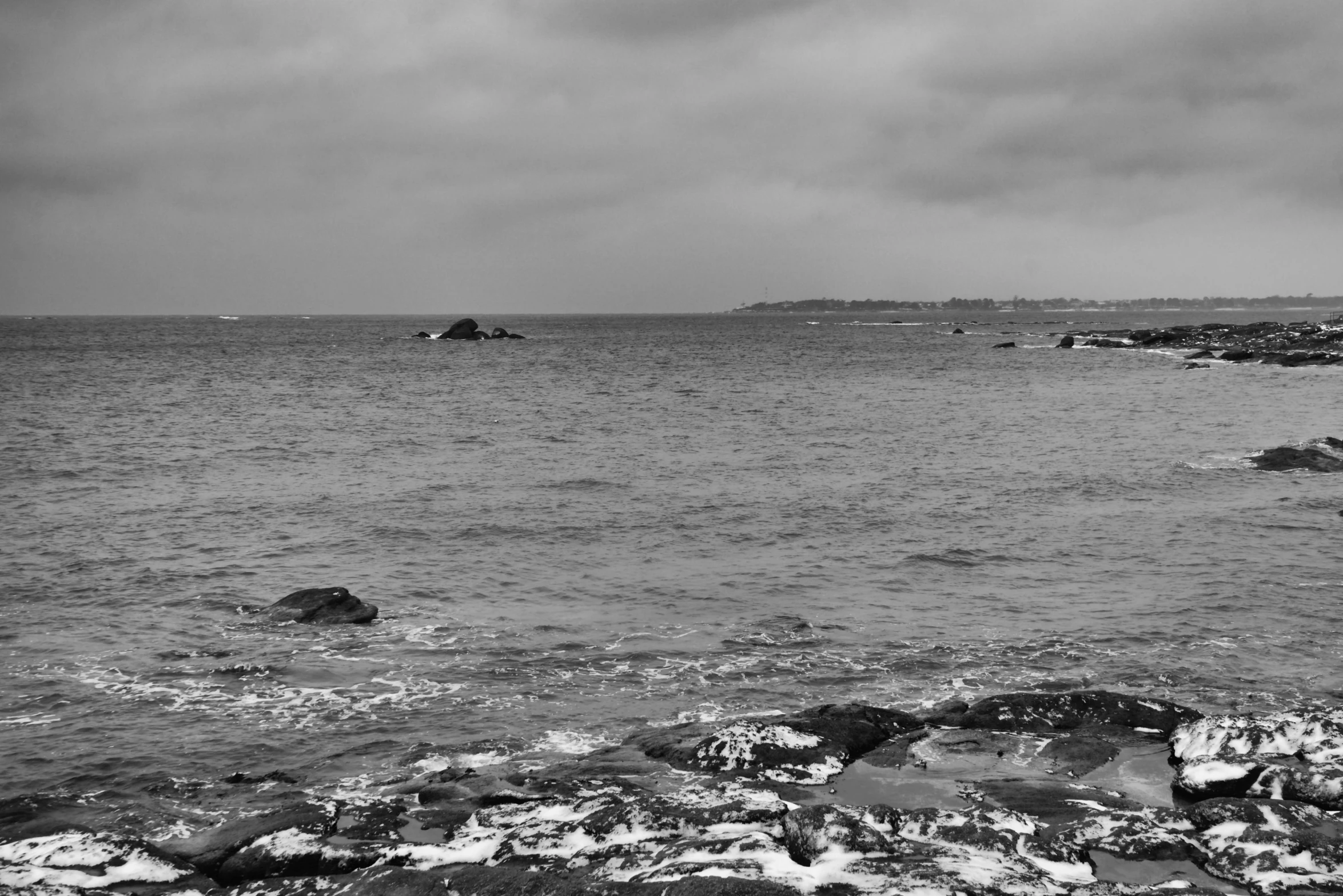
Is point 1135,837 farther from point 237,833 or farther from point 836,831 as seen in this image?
point 237,833

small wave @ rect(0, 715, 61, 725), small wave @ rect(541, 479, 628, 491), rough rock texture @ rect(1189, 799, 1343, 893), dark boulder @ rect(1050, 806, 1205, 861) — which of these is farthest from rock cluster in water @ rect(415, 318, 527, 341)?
rough rock texture @ rect(1189, 799, 1343, 893)

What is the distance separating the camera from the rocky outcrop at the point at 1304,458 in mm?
36250

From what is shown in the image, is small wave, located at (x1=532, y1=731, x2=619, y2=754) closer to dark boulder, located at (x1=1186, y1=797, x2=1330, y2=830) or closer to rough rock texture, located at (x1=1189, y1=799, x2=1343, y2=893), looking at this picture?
dark boulder, located at (x1=1186, y1=797, x2=1330, y2=830)

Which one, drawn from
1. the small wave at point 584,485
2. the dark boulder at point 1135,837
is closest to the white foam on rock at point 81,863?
the dark boulder at point 1135,837

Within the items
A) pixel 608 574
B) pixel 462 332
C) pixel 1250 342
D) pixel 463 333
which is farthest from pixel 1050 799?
pixel 462 332

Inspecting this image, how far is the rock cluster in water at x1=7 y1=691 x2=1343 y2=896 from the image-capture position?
995 centimetres

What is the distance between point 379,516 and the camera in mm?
31000

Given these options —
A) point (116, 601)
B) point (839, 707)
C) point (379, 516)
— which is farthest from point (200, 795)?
point (379, 516)

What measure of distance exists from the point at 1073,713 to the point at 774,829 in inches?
247

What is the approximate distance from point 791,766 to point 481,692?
615 centimetres

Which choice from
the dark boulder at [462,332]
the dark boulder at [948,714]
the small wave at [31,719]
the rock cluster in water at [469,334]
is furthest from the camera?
the rock cluster in water at [469,334]

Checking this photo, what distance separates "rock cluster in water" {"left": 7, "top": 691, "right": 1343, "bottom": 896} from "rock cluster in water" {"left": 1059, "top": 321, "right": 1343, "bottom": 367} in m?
83.5

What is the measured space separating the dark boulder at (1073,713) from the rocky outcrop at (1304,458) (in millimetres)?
25707

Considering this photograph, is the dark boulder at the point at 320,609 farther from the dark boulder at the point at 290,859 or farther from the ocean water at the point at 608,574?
the dark boulder at the point at 290,859
